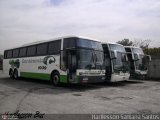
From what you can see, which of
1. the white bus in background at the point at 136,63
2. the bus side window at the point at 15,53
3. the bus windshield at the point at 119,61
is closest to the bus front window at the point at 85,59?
the bus windshield at the point at 119,61

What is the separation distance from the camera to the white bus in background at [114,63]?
15320 millimetres

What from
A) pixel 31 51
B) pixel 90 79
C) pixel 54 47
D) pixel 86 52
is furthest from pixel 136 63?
pixel 31 51

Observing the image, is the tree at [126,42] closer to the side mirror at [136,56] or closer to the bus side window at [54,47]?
the side mirror at [136,56]

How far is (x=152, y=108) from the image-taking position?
8031 millimetres

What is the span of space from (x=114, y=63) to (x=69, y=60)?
360 centimetres

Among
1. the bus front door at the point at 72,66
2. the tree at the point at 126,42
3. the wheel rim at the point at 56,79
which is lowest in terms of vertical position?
the wheel rim at the point at 56,79

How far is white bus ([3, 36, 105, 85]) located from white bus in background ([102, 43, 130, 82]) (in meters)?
1.07

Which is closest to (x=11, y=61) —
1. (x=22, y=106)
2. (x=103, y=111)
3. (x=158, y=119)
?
(x=22, y=106)

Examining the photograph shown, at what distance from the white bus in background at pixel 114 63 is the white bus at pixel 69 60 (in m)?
1.07

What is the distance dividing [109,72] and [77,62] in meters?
3.27

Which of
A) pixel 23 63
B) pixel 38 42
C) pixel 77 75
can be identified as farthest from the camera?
pixel 23 63

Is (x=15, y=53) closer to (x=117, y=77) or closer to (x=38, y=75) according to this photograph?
(x=38, y=75)

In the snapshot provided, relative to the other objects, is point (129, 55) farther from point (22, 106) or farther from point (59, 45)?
point (22, 106)

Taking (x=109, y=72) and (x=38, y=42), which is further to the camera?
(x=38, y=42)
